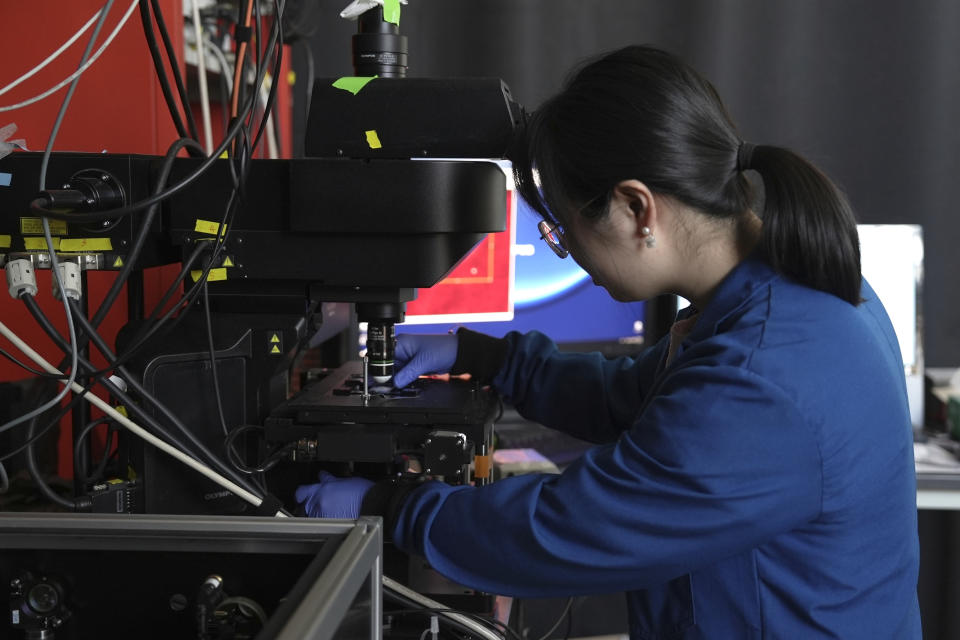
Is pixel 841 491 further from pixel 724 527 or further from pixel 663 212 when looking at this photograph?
pixel 663 212

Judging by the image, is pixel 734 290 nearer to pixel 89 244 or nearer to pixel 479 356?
pixel 479 356

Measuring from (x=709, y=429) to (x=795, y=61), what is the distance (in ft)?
5.98

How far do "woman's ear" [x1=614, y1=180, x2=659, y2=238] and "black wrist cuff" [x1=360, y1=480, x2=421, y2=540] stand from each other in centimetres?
36

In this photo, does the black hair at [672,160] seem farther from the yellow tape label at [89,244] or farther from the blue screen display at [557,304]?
the blue screen display at [557,304]

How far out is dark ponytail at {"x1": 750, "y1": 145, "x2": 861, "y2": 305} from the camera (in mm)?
954

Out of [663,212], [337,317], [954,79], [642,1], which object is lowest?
[337,317]

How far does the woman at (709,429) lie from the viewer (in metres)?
0.89

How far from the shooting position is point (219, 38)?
1964 mm

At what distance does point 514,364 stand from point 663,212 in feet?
1.42

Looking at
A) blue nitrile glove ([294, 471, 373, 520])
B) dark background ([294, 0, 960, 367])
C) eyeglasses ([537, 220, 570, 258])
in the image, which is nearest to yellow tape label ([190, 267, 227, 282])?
blue nitrile glove ([294, 471, 373, 520])

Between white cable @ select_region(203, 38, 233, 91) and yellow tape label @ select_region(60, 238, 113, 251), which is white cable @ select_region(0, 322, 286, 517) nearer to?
yellow tape label @ select_region(60, 238, 113, 251)

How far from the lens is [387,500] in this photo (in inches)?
39.6

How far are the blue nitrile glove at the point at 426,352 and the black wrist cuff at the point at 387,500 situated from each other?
0.91 ft

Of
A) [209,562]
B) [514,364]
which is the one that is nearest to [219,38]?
[514,364]
